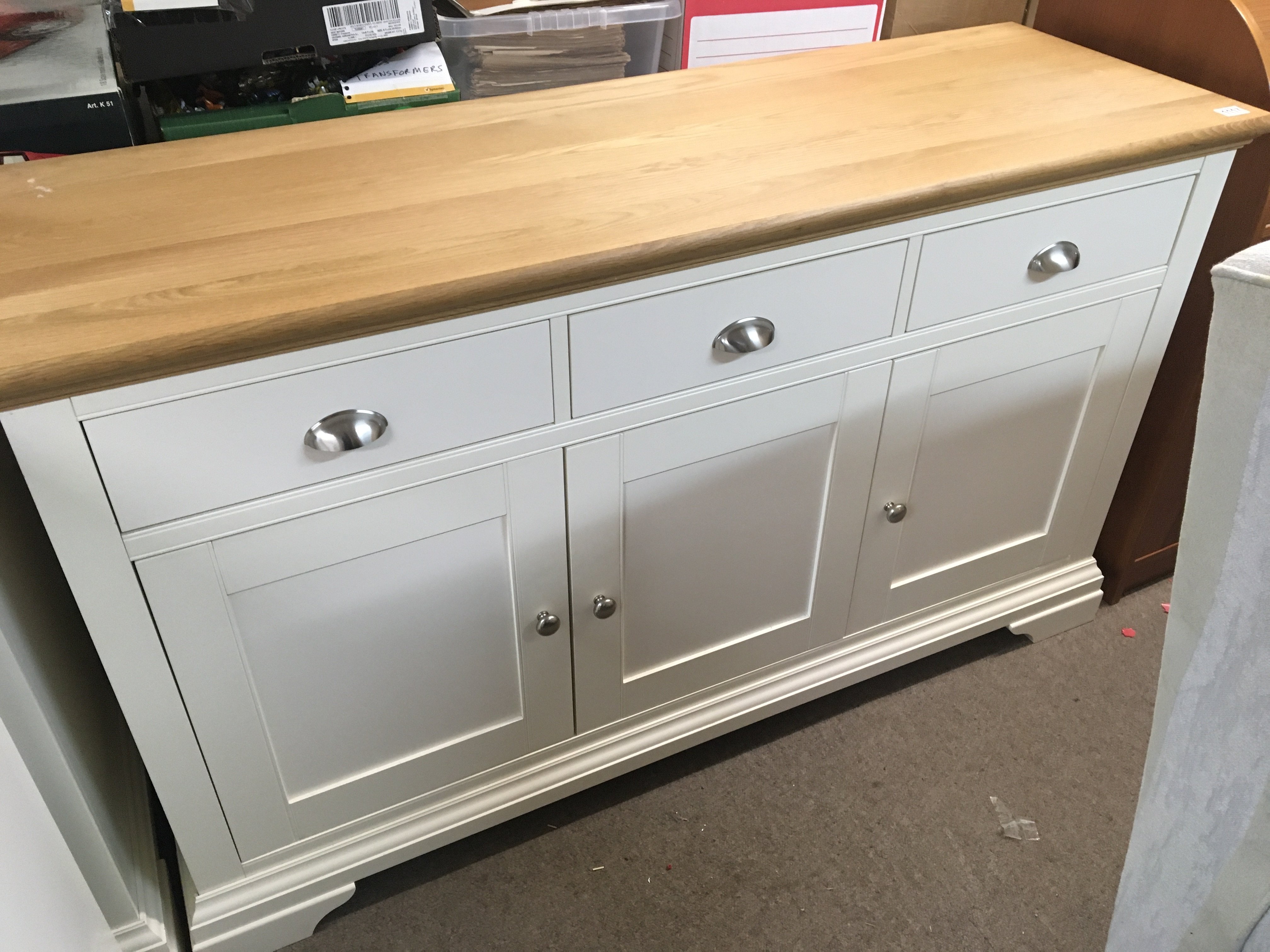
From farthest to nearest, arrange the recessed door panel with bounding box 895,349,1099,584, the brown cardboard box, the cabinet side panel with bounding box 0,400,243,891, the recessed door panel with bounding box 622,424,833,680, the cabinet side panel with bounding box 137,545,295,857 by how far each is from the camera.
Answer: the brown cardboard box
the recessed door panel with bounding box 895,349,1099,584
the recessed door panel with bounding box 622,424,833,680
the cabinet side panel with bounding box 137,545,295,857
the cabinet side panel with bounding box 0,400,243,891

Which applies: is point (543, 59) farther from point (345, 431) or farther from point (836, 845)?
point (836, 845)

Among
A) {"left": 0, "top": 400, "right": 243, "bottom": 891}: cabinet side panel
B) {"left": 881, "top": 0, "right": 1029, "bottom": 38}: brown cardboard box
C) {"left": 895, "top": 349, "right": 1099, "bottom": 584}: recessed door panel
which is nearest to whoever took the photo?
{"left": 0, "top": 400, "right": 243, "bottom": 891}: cabinet side panel

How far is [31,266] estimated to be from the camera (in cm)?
92

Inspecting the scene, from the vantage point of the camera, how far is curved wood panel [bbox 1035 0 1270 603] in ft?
4.28

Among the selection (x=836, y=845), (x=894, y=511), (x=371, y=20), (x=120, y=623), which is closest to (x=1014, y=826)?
(x=836, y=845)

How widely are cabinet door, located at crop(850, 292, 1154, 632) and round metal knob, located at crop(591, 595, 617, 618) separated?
373mm

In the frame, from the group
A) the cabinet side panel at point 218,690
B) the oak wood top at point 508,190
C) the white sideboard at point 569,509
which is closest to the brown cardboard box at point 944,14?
the oak wood top at point 508,190

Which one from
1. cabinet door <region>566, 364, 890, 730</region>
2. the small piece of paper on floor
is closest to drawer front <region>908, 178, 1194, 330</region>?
cabinet door <region>566, 364, 890, 730</region>

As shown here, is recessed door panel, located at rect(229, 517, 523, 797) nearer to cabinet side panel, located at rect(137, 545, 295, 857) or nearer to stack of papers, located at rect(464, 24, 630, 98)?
cabinet side panel, located at rect(137, 545, 295, 857)

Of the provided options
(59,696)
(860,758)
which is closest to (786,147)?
(860,758)

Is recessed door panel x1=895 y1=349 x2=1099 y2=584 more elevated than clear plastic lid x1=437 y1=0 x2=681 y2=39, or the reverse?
clear plastic lid x1=437 y1=0 x2=681 y2=39

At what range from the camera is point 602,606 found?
4.04ft

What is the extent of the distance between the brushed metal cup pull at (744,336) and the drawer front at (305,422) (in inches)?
7.6

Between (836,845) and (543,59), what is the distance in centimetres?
108
